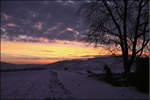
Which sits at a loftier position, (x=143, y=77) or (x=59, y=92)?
(x=143, y=77)

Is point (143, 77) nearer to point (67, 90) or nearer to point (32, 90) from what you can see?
point (67, 90)

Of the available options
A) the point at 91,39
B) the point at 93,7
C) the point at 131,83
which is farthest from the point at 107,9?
the point at 131,83

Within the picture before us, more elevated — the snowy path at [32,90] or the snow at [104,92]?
the snow at [104,92]

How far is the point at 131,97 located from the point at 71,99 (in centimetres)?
286

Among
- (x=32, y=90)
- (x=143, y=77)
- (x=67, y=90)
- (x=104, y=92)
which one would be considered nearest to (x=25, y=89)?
(x=32, y=90)

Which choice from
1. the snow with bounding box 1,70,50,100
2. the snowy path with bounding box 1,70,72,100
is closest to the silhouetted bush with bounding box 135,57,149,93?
the snowy path with bounding box 1,70,72,100

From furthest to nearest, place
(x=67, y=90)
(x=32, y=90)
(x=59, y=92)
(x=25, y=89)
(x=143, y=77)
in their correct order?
1. (x=25, y=89)
2. (x=32, y=90)
3. (x=67, y=90)
4. (x=59, y=92)
5. (x=143, y=77)

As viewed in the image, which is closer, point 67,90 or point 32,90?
point 67,90

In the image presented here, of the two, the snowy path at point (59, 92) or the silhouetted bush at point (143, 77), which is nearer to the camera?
the silhouetted bush at point (143, 77)

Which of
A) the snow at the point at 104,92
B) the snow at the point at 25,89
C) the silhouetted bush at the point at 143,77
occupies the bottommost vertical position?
the snow at the point at 25,89

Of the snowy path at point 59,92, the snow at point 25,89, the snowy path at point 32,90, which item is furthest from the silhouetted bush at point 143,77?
the snow at point 25,89

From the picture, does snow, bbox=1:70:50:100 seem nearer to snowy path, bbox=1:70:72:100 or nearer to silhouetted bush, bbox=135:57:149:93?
snowy path, bbox=1:70:72:100

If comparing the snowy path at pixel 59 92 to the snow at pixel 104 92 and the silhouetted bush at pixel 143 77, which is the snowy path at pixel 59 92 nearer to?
the snow at pixel 104 92

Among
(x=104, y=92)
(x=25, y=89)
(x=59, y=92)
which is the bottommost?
(x=25, y=89)
